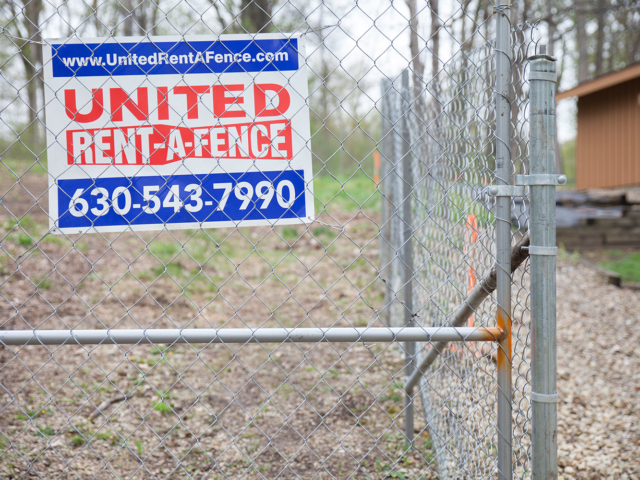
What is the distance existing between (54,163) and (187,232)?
676 centimetres

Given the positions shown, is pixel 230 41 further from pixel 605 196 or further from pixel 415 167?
pixel 605 196

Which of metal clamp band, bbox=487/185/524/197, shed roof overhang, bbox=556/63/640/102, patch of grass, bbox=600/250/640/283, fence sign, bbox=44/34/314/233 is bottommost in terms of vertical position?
patch of grass, bbox=600/250/640/283

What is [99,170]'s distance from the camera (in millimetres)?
1826

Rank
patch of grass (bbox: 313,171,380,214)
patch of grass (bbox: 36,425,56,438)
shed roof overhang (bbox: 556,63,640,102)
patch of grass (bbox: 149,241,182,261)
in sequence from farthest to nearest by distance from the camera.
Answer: shed roof overhang (bbox: 556,63,640,102) < patch of grass (bbox: 313,171,380,214) < patch of grass (bbox: 149,241,182,261) < patch of grass (bbox: 36,425,56,438)

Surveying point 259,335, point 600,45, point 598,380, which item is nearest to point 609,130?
point 598,380

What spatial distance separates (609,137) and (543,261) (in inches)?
563

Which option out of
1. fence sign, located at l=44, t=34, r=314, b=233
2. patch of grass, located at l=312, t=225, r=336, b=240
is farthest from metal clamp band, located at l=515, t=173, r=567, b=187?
patch of grass, located at l=312, t=225, r=336, b=240

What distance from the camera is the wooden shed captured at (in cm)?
1249

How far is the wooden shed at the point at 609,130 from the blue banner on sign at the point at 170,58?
12574 millimetres

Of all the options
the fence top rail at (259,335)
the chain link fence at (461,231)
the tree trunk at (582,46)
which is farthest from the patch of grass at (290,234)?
the tree trunk at (582,46)

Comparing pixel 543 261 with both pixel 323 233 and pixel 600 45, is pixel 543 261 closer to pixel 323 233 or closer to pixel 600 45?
pixel 323 233

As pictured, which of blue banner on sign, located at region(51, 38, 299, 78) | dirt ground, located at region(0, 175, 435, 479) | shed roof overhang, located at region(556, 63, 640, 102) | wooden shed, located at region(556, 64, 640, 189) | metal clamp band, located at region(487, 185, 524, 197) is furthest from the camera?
wooden shed, located at region(556, 64, 640, 189)

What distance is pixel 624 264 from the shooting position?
7.65 meters

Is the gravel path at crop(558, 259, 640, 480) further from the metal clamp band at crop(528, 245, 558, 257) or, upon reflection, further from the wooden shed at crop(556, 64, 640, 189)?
the wooden shed at crop(556, 64, 640, 189)
